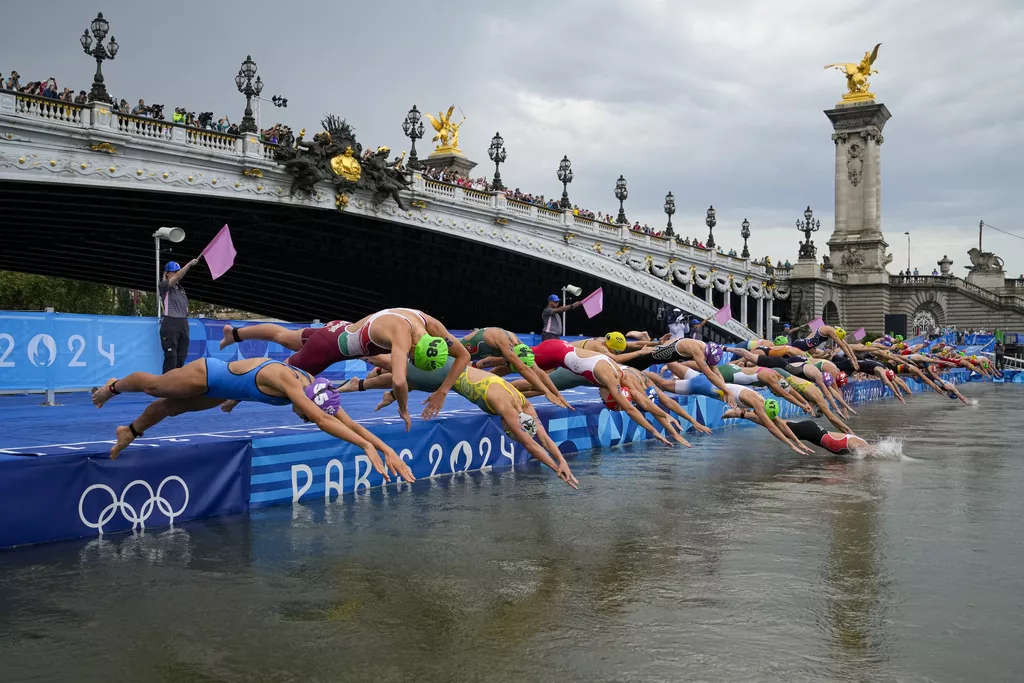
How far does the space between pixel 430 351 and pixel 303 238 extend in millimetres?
48102

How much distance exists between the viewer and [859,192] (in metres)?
100

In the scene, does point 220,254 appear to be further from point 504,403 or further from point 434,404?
point 434,404

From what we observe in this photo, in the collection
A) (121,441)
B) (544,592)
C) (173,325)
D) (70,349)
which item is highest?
(173,325)

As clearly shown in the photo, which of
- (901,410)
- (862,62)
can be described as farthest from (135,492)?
(862,62)

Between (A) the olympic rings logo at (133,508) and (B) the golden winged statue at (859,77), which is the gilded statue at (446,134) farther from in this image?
(A) the olympic rings logo at (133,508)

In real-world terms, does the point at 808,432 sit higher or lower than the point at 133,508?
higher

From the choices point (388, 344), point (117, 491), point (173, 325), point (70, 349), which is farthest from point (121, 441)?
point (70, 349)

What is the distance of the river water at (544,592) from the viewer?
668cm

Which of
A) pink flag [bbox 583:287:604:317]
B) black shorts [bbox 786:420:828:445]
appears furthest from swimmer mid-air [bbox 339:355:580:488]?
pink flag [bbox 583:287:604:317]

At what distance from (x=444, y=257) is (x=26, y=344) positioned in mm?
44735

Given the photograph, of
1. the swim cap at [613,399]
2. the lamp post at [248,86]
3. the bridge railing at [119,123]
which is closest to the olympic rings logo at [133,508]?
the swim cap at [613,399]

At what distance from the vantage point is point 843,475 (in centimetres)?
1683

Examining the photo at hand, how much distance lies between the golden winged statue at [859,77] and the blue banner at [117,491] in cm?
9869

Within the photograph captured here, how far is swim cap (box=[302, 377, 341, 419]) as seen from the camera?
35.6ft
